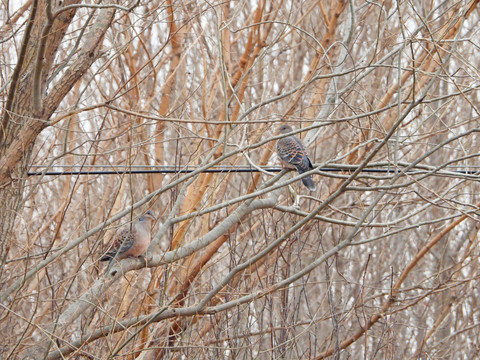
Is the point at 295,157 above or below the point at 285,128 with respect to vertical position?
below

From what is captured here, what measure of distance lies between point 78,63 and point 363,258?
10862 mm

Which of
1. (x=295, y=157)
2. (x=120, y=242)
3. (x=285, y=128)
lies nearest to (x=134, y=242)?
(x=120, y=242)

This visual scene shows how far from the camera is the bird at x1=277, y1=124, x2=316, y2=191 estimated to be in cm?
770

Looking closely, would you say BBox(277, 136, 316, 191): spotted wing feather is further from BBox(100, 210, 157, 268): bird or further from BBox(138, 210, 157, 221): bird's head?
BBox(100, 210, 157, 268): bird

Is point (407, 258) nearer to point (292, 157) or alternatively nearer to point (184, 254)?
point (292, 157)

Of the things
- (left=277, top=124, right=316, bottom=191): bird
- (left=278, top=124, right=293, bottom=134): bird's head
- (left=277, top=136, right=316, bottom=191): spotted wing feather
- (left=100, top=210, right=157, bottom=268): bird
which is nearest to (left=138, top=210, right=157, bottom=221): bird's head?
(left=100, top=210, right=157, bottom=268): bird

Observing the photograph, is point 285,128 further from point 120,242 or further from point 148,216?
point 120,242

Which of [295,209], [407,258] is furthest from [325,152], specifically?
[295,209]

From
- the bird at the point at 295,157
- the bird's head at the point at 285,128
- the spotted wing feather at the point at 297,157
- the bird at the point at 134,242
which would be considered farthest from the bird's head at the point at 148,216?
the bird's head at the point at 285,128

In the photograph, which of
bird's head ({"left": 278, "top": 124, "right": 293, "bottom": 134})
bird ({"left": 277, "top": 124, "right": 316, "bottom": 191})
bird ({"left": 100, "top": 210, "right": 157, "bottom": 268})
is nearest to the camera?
bird ({"left": 100, "top": 210, "right": 157, "bottom": 268})

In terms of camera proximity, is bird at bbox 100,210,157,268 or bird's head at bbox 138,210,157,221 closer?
bird at bbox 100,210,157,268

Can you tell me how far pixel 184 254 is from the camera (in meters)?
5.25

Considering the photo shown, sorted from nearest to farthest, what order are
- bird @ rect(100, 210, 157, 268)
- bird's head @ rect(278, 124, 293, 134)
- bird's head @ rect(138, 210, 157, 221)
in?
bird @ rect(100, 210, 157, 268)
bird's head @ rect(138, 210, 157, 221)
bird's head @ rect(278, 124, 293, 134)

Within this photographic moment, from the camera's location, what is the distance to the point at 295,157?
789cm
